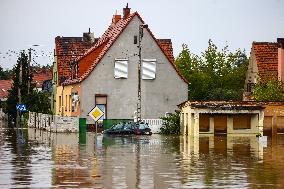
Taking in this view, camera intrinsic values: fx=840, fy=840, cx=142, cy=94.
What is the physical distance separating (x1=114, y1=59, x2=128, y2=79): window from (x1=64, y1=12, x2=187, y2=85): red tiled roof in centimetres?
171

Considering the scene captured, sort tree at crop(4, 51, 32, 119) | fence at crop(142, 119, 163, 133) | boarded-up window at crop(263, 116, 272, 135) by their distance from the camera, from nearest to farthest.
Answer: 1. boarded-up window at crop(263, 116, 272, 135)
2. fence at crop(142, 119, 163, 133)
3. tree at crop(4, 51, 32, 119)

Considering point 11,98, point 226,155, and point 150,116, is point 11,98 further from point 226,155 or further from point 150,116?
point 226,155

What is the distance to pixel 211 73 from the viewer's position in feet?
349

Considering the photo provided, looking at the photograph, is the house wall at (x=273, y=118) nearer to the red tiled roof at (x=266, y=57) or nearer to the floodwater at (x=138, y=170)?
the red tiled roof at (x=266, y=57)

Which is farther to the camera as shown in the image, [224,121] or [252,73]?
[252,73]

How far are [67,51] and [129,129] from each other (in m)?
26.2

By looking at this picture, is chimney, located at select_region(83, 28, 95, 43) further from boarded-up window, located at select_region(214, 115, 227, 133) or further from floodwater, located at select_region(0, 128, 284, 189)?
floodwater, located at select_region(0, 128, 284, 189)

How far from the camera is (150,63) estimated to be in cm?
7756

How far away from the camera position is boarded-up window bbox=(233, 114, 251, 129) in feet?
223

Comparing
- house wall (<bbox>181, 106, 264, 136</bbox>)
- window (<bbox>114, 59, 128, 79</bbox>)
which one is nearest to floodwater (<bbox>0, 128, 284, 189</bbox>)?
house wall (<bbox>181, 106, 264, 136</bbox>)

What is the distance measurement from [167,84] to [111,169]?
168 feet

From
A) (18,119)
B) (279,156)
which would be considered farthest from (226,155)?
(18,119)

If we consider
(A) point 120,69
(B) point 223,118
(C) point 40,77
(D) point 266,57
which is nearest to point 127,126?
(B) point 223,118

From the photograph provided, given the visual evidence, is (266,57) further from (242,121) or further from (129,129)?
(129,129)
